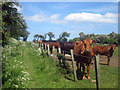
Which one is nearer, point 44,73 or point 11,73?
point 11,73

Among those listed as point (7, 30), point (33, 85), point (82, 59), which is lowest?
point (33, 85)

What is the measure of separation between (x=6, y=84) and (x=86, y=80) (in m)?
4.63

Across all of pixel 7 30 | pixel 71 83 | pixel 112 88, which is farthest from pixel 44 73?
pixel 112 88

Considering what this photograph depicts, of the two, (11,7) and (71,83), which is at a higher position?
(11,7)

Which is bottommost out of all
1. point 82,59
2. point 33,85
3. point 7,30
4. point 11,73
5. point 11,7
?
point 33,85

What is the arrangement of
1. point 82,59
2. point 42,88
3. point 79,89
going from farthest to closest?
point 82,59 < point 42,88 < point 79,89

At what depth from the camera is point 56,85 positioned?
24.9ft

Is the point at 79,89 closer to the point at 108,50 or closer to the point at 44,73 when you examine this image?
the point at 44,73

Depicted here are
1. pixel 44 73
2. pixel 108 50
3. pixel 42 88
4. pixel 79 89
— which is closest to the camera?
pixel 79 89

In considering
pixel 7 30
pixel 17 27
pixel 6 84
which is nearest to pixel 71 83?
pixel 6 84

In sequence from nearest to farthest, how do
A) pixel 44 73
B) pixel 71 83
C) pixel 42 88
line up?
pixel 42 88, pixel 71 83, pixel 44 73

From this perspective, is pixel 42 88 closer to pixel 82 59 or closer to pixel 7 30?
pixel 82 59

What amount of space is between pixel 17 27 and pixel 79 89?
795cm

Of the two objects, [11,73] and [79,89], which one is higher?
[11,73]
